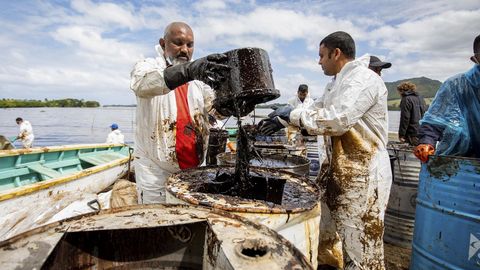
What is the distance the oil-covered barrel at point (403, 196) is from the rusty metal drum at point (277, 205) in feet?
7.39

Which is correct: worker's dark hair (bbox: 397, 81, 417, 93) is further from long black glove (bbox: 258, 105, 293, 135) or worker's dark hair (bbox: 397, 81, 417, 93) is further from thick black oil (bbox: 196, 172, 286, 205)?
thick black oil (bbox: 196, 172, 286, 205)

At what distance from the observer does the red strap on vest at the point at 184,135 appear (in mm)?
2695

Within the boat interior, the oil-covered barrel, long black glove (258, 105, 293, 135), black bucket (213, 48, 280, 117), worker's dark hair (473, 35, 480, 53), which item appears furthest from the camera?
the boat interior

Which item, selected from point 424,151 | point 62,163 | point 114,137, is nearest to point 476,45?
point 424,151

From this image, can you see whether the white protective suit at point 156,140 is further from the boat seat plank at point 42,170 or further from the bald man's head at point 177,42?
the boat seat plank at point 42,170

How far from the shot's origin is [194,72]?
200cm

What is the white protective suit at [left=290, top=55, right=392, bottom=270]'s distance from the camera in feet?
8.73

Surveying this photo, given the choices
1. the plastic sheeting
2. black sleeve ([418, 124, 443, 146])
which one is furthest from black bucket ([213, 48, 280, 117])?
the plastic sheeting

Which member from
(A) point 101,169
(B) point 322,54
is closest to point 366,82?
(B) point 322,54

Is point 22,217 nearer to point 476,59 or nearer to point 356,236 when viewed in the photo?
point 356,236

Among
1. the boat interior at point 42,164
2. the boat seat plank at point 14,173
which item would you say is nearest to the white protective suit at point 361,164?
the boat interior at point 42,164

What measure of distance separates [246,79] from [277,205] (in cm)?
84

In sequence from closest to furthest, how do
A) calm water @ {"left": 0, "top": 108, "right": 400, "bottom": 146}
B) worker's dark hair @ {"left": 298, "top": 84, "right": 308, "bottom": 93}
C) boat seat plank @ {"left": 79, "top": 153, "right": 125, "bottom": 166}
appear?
boat seat plank @ {"left": 79, "top": 153, "right": 125, "bottom": 166} < worker's dark hair @ {"left": 298, "top": 84, "right": 308, "bottom": 93} < calm water @ {"left": 0, "top": 108, "right": 400, "bottom": 146}

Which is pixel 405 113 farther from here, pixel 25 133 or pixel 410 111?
pixel 25 133
